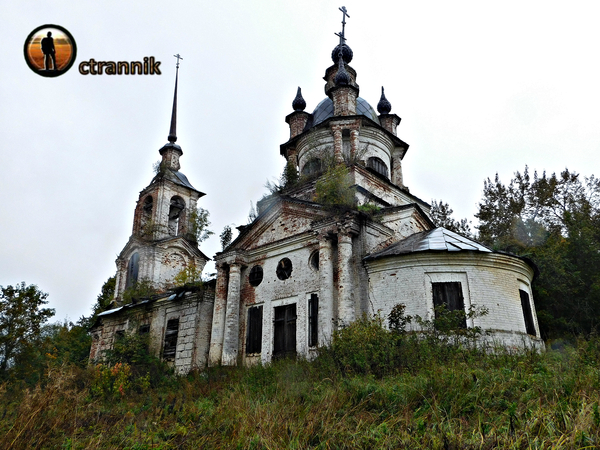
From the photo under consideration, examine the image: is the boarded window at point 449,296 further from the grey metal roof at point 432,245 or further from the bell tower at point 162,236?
the bell tower at point 162,236

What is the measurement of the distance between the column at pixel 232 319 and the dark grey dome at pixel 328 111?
8148 mm

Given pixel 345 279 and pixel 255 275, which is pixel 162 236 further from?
pixel 345 279

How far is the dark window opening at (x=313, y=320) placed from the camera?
13.6 meters

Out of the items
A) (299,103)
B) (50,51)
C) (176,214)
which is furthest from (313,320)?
(176,214)

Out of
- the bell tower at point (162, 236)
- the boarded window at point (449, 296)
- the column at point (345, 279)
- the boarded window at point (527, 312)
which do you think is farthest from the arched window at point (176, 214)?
the boarded window at point (527, 312)

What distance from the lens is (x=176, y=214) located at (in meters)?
27.2

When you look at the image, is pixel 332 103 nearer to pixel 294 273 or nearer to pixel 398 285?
pixel 294 273

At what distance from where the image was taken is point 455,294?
1241 centimetres

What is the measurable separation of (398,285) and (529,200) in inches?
781

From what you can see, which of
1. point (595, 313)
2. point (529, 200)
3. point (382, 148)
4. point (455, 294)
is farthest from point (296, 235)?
point (529, 200)

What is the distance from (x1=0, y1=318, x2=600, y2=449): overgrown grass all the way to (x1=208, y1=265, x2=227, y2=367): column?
6864mm

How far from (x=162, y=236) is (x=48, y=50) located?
19.3 m

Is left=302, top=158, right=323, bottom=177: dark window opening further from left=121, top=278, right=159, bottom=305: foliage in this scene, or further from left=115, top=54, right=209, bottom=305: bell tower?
left=121, top=278, right=159, bottom=305: foliage

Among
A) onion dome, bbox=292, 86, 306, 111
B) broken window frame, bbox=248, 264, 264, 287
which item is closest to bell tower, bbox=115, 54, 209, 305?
onion dome, bbox=292, 86, 306, 111
